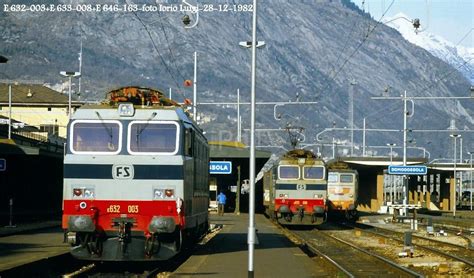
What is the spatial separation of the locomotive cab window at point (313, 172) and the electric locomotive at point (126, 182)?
2032cm

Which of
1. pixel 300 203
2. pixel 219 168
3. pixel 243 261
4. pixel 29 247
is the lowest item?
pixel 243 261

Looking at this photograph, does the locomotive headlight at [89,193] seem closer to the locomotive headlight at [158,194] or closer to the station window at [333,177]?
the locomotive headlight at [158,194]

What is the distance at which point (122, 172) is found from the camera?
2023 cm

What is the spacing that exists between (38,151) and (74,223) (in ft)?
52.1

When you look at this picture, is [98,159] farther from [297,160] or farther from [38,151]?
[297,160]

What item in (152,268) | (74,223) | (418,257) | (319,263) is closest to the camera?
(74,223)

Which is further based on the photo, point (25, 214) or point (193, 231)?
point (25, 214)

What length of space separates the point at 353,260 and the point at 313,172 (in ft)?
52.2

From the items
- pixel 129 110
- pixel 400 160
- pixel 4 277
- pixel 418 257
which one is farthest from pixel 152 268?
pixel 400 160

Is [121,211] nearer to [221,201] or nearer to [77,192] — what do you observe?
[77,192]

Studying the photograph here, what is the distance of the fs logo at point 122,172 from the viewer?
20203 mm

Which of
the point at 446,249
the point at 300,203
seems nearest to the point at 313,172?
the point at 300,203

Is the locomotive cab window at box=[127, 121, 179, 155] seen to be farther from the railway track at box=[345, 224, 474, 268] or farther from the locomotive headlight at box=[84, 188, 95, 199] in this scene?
the railway track at box=[345, 224, 474, 268]

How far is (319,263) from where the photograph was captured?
23.6 m
